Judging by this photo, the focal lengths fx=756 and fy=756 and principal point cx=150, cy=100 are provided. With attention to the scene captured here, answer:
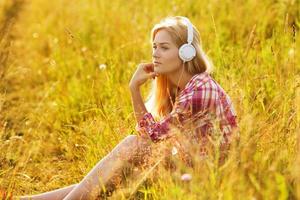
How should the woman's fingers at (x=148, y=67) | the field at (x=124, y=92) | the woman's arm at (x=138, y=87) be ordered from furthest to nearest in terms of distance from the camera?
the woman's fingers at (x=148, y=67) < the woman's arm at (x=138, y=87) < the field at (x=124, y=92)

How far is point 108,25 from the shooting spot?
6926 mm

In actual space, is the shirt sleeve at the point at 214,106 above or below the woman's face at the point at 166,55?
below

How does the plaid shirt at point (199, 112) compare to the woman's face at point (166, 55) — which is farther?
the woman's face at point (166, 55)

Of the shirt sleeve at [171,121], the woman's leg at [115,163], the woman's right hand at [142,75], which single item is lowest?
the woman's leg at [115,163]

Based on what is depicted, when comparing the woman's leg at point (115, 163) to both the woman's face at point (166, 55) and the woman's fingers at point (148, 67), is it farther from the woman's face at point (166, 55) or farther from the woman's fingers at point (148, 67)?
the woman's fingers at point (148, 67)

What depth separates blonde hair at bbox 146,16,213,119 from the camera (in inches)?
162

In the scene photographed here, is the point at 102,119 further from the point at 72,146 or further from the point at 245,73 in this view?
the point at 245,73

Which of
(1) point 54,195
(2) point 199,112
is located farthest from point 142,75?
(1) point 54,195

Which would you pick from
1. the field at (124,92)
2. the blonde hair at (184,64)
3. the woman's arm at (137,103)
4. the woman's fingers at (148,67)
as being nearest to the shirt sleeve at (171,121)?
the blonde hair at (184,64)

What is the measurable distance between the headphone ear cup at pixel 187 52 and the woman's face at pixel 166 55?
51 millimetres

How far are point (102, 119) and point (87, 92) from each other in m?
0.78

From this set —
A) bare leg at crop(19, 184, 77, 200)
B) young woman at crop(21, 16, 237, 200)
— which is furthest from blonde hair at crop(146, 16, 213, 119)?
bare leg at crop(19, 184, 77, 200)

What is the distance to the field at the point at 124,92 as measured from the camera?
127 inches

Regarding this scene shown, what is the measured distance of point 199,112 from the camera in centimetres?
374
